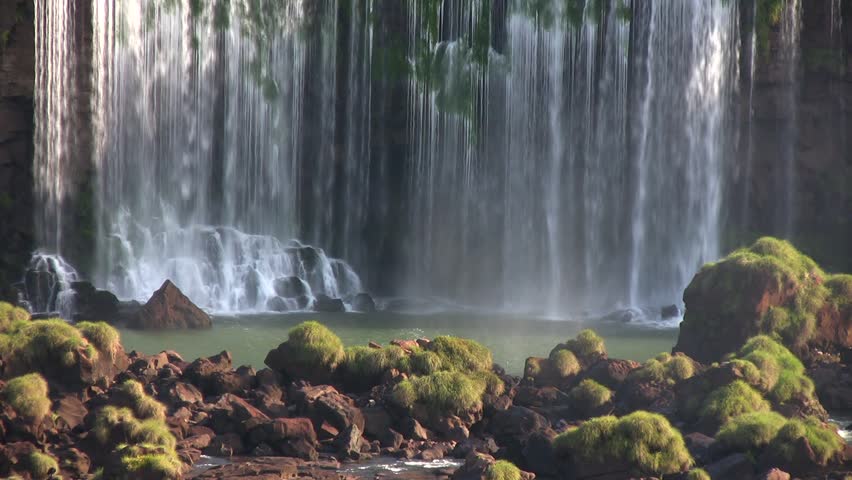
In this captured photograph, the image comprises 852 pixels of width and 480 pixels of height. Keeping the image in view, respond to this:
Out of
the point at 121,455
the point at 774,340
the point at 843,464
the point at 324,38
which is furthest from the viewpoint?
the point at 324,38

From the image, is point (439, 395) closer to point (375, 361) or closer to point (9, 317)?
point (375, 361)

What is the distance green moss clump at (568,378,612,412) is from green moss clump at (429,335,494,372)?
1.79 metres

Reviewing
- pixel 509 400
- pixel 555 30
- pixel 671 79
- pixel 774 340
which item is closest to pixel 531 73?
pixel 555 30

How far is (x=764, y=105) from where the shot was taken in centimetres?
4631

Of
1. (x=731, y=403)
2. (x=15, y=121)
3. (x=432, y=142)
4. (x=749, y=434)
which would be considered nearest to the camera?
(x=749, y=434)

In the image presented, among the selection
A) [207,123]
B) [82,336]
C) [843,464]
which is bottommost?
[843,464]

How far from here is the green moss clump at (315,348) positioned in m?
22.8

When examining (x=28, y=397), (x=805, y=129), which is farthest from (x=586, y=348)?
(x=805, y=129)

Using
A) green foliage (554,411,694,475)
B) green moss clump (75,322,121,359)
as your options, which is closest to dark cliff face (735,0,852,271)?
green moss clump (75,322,121,359)

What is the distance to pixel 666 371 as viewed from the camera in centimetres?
2333

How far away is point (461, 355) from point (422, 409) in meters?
2.89

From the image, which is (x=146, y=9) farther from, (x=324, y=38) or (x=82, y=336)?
(x=82, y=336)

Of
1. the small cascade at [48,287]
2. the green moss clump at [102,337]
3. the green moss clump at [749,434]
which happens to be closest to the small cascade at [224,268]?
the small cascade at [48,287]

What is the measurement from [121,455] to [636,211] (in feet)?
106
